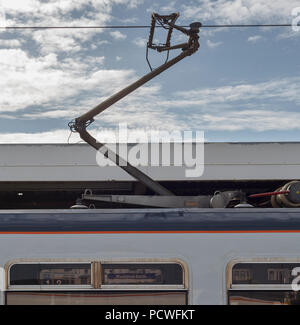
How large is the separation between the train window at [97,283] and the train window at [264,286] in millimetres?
520

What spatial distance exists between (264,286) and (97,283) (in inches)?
66.8

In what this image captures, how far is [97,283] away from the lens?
4.07 meters

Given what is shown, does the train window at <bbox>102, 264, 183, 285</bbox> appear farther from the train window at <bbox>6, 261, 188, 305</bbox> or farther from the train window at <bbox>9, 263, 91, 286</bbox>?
the train window at <bbox>9, 263, 91, 286</bbox>

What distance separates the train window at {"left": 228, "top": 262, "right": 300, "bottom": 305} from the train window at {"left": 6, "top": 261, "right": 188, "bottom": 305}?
0.52 m

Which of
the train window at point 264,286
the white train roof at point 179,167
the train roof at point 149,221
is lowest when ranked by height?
the train window at point 264,286

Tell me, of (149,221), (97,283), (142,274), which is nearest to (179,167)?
(149,221)

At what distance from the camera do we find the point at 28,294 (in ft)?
13.5

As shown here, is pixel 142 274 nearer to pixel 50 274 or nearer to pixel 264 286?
pixel 50 274

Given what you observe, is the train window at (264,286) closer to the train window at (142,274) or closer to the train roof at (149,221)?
the train roof at (149,221)

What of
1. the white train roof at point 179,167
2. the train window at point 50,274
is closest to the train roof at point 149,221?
the train window at point 50,274

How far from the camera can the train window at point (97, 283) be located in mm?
4051

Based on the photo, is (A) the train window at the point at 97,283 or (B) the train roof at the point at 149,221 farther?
(B) the train roof at the point at 149,221
